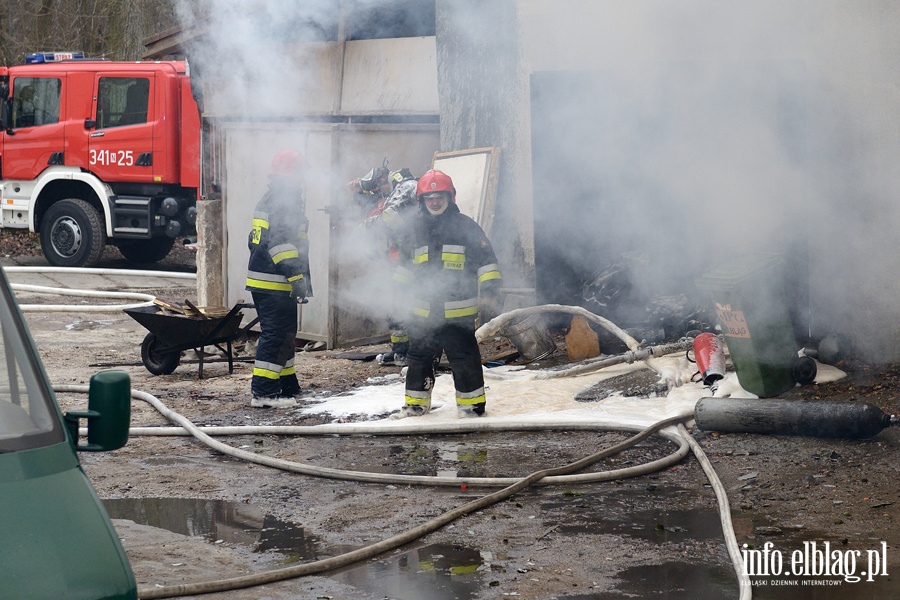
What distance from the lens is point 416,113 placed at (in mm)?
10625

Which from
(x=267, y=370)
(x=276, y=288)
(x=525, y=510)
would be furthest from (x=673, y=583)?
(x=276, y=288)

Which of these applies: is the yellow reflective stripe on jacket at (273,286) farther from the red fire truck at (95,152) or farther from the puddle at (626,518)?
the red fire truck at (95,152)

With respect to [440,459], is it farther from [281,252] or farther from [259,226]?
[259,226]

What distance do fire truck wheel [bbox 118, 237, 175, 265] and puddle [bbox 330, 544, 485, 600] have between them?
45.5 ft

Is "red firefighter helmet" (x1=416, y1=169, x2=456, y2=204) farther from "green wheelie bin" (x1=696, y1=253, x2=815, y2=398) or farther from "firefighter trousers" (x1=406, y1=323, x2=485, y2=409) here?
"green wheelie bin" (x1=696, y1=253, x2=815, y2=398)

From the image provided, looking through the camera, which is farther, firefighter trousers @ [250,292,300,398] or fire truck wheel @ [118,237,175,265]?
fire truck wheel @ [118,237,175,265]

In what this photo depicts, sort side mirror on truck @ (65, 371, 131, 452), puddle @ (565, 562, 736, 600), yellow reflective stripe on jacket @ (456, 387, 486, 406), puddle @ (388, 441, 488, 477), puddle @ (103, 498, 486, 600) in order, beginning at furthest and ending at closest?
1. yellow reflective stripe on jacket @ (456, 387, 486, 406)
2. puddle @ (388, 441, 488, 477)
3. puddle @ (103, 498, 486, 600)
4. puddle @ (565, 562, 736, 600)
5. side mirror on truck @ (65, 371, 131, 452)

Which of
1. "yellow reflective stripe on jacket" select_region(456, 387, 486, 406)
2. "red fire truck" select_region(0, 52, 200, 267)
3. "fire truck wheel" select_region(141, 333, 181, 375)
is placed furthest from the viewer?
"red fire truck" select_region(0, 52, 200, 267)

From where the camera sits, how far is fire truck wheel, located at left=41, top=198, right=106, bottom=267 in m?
16.2

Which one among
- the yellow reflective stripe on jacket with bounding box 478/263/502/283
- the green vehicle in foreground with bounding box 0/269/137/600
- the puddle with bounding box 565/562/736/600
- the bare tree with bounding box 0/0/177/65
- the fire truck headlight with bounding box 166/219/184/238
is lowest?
the puddle with bounding box 565/562/736/600

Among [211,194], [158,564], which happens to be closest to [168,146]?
[211,194]

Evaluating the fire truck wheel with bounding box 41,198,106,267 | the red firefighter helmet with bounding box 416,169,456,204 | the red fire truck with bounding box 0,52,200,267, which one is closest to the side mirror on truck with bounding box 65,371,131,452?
the red firefighter helmet with bounding box 416,169,456,204

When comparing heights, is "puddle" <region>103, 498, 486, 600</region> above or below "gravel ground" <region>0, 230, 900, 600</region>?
below

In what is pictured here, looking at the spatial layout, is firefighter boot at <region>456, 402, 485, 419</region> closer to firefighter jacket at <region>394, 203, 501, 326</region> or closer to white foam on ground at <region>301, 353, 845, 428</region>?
white foam on ground at <region>301, 353, 845, 428</region>
